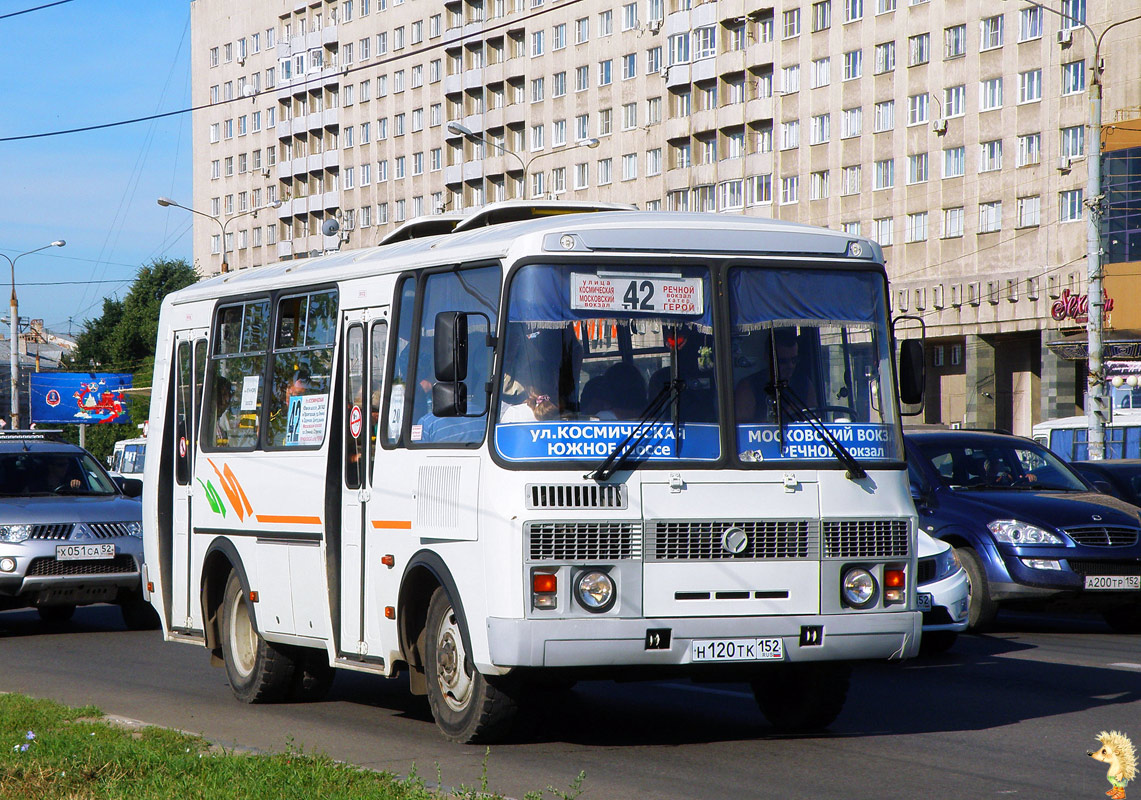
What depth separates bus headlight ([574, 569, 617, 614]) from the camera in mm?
8297

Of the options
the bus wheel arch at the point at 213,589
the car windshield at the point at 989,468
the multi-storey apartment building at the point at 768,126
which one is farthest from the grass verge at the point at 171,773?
the multi-storey apartment building at the point at 768,126

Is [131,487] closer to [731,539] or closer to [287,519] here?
[287,519]

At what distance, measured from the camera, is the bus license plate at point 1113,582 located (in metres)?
15.0

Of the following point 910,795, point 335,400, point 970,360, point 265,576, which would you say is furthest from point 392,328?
point 970,360

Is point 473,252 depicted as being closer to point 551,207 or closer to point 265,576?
point 551,207

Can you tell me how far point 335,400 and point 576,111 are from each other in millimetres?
69484

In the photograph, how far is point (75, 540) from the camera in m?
16.5

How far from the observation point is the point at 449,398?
8.57 m

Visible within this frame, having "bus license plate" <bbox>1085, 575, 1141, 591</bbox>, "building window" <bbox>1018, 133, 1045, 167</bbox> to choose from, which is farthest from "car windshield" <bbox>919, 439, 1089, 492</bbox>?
"building window" <bbox>1018, 133, 1045, 167</bbox>

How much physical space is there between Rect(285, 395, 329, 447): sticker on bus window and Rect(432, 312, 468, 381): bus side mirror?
6.90ft

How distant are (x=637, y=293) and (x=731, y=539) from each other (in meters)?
1.31

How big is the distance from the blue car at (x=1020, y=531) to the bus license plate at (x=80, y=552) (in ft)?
25.1

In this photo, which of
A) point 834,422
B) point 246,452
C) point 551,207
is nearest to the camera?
point 834,422

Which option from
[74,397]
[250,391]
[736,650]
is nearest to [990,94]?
[74,397]
